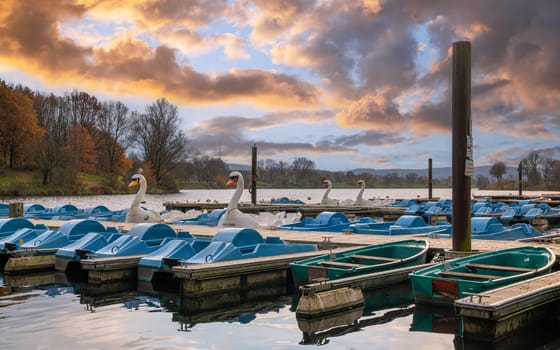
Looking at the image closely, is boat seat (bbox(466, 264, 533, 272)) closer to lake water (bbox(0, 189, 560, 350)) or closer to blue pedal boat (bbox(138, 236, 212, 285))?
lake water (bbox(0, 189, 560, 350))

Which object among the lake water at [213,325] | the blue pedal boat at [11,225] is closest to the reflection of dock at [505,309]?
the lake water at [213,325]

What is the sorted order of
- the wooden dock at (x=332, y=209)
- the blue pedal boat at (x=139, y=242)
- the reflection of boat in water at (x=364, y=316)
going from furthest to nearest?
the wooden dock at (x=332, y=209), the blue pedal boat at (x=139, y=242), the reflection of boat in water at (x=364, y=316)

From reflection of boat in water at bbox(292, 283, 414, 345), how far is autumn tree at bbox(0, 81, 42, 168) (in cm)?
6903

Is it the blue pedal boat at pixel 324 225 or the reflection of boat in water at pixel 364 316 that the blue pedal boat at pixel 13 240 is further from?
the reflection of boat in water at pixel 364 316

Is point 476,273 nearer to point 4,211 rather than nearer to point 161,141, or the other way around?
point 4,211

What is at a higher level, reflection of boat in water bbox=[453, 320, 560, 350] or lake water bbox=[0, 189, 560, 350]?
reflection of boat in water bbox=[453, 320, 560, 350]

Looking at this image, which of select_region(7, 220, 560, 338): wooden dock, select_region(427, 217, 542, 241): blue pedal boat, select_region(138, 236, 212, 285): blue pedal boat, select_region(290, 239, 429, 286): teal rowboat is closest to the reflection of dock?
select_region(7, 220, 560, 338): wooden dock

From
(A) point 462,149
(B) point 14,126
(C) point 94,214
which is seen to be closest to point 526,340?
(A) point 462,149

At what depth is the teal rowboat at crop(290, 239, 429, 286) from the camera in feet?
40.9

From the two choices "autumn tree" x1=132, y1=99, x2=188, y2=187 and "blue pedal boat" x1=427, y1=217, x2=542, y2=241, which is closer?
"blue pedal boat" x1=427, y1=217, x2=542, y2=241

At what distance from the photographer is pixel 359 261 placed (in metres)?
14.1

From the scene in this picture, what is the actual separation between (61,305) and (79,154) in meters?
67.5

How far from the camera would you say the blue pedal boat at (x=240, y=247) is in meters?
13.8

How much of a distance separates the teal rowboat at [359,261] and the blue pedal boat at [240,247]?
1443 mm
